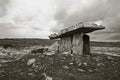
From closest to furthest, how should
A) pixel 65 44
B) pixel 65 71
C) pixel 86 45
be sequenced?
pixel 65 71, pixel 86 45, pixel 65 44

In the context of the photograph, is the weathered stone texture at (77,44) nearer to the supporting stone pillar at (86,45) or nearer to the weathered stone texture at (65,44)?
the supporting stone pillar at (86,45)

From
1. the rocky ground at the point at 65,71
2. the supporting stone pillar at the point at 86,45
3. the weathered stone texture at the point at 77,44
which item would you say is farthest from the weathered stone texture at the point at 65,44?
the rocky ground at the point at 65,71

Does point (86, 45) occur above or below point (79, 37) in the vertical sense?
below

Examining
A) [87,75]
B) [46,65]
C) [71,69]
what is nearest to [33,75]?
[46,65]

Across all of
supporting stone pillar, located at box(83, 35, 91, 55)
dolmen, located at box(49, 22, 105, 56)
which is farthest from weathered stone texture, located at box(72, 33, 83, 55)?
supporting stone pillar, located at box(83, 35, 91, 55)

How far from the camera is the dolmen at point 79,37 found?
9.86 meters

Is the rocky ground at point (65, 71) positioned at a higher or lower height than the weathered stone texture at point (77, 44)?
lower

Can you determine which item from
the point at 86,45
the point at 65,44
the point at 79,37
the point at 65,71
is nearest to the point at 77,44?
the point at 79,37

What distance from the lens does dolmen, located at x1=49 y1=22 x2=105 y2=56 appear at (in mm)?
9861

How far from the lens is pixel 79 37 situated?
1124cm

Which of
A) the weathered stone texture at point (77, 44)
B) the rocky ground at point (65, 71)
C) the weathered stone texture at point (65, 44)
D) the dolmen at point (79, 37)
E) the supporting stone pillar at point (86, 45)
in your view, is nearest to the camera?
the rocky ground at point (65, 71)

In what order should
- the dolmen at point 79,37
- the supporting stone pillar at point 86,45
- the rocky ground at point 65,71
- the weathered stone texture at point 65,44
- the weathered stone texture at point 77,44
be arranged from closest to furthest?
1. the rocky ground at point 65,71
2. the dolmen at point 79,37
3. the weathered stone texture at point 77,44
4. the supporting stone pillar at point 86,45
5. the weathered stone texture at point 65,44

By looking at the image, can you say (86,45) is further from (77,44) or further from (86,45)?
(77,44)

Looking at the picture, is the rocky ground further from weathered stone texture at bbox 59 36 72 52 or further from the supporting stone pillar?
weathered stone texture at bbox 59 36 72 52
